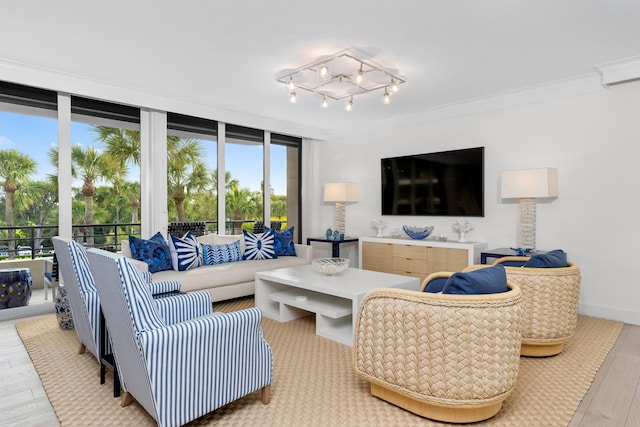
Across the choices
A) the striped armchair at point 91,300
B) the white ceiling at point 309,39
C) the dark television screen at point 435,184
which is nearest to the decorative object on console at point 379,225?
the dark television screen at point 435,184

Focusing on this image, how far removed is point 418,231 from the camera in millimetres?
5227

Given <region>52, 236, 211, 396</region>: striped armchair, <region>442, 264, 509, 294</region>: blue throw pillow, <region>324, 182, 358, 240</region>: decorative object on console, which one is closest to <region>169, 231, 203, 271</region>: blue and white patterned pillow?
<region>52, 236, 211, 396</region>: striped armchair

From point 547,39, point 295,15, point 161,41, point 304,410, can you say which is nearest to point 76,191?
point 161,41

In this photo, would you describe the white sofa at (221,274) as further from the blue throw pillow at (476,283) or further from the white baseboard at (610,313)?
the white baseboard at (610,313)

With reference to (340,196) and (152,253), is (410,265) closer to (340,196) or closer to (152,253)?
(340,196)

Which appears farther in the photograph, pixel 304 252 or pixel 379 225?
pixel 379 225

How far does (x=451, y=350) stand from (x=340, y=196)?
413cm

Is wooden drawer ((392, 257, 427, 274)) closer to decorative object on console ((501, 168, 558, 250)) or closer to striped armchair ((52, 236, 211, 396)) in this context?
decorative object on console ((501, 168, 558, 250))

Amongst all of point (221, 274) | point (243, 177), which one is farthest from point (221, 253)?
point (243, 177)

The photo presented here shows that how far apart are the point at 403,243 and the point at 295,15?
10.8ft

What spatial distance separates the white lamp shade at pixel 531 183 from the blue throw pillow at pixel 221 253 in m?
3.20

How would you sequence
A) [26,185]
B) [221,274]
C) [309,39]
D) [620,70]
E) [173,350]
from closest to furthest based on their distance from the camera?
[173,350], [309,39], [620,70], [26,185], [221,274]

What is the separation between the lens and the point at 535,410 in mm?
2096

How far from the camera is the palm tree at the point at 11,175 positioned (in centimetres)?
384
